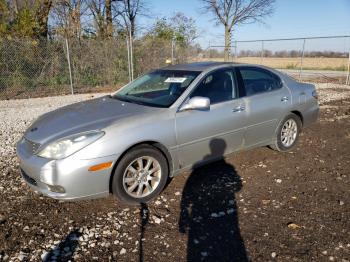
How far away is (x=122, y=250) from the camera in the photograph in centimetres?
294

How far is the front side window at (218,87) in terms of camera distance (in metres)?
4.29

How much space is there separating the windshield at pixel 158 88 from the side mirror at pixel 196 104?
18 centimetres

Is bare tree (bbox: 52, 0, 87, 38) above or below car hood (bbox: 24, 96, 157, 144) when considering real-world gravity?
above

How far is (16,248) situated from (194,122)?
92.5 inches

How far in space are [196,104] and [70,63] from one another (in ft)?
33.4

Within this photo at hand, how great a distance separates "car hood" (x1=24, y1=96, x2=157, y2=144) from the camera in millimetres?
3541

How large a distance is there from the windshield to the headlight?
1.01m

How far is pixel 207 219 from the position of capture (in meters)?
3.43

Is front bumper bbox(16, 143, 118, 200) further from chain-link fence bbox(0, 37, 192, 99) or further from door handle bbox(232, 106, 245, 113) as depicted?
chain-link fence bbox(0, 37, 192, 99)

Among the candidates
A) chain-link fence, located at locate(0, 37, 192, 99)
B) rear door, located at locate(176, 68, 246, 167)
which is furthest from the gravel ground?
chain-link fence, located at locate(0, 37, 192, 99)

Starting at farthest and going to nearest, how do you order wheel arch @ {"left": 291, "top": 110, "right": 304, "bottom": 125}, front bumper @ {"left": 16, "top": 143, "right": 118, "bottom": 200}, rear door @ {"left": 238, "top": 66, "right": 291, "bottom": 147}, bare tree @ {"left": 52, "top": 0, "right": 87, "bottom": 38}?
bare tree @ {"left": 52, "top": 0, "right": 87, "bottom": 38}
wheel arch @ {"left": 291, "top": 110, "right": 304, "bottom": 125}
rear door @ {"left": 238, "top": 66, "right": 291, "bottom": 147}
front bumper @ {"left": 16, "top": 143, "right": 118, "bottom": 200}

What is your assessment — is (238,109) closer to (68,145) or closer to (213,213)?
(213,213)

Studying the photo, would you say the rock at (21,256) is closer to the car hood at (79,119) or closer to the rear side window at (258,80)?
the car hood at (79,119)

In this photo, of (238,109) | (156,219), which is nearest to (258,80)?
(238,109)
